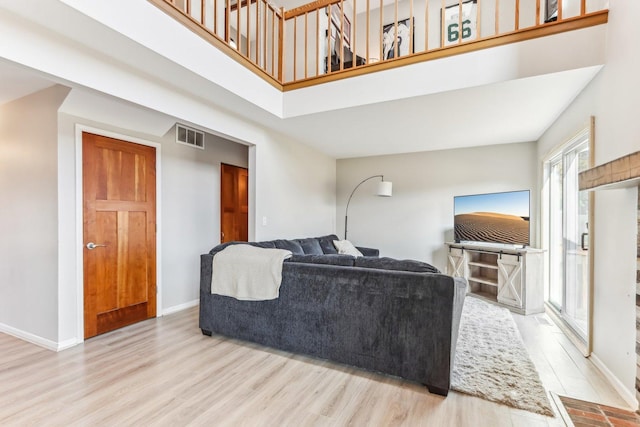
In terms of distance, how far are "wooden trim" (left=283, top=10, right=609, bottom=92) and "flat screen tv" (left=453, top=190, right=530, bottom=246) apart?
2.14 meters

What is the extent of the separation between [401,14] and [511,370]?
16.0ft

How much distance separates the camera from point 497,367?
2.35 meters

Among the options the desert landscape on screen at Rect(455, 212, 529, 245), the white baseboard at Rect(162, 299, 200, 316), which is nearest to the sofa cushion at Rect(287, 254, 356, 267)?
the white baseboard at Rect(162, 299, 200, 316)

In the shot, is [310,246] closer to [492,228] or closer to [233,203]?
[233,203]

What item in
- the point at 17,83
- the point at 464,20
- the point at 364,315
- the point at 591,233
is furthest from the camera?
the point at 464,20

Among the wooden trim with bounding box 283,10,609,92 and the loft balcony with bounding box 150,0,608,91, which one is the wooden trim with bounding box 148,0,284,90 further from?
the wooden trim with bounding box 283,10,609,92

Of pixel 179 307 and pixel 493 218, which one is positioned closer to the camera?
pixel 179 307

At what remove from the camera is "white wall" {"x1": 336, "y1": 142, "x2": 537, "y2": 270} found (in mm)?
4688

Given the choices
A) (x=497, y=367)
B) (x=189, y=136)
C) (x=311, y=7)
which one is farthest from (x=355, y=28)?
(x=497, y=367)

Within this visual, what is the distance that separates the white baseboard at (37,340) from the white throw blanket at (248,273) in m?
1.32

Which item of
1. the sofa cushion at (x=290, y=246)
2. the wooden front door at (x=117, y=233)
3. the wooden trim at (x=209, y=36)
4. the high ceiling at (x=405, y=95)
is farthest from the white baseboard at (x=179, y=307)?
the wooden trim at (x=209, y=36)

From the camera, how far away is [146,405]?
194 cm

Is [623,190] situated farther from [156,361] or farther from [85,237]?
[85,237]

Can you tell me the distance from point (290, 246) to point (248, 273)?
3.69 feet
